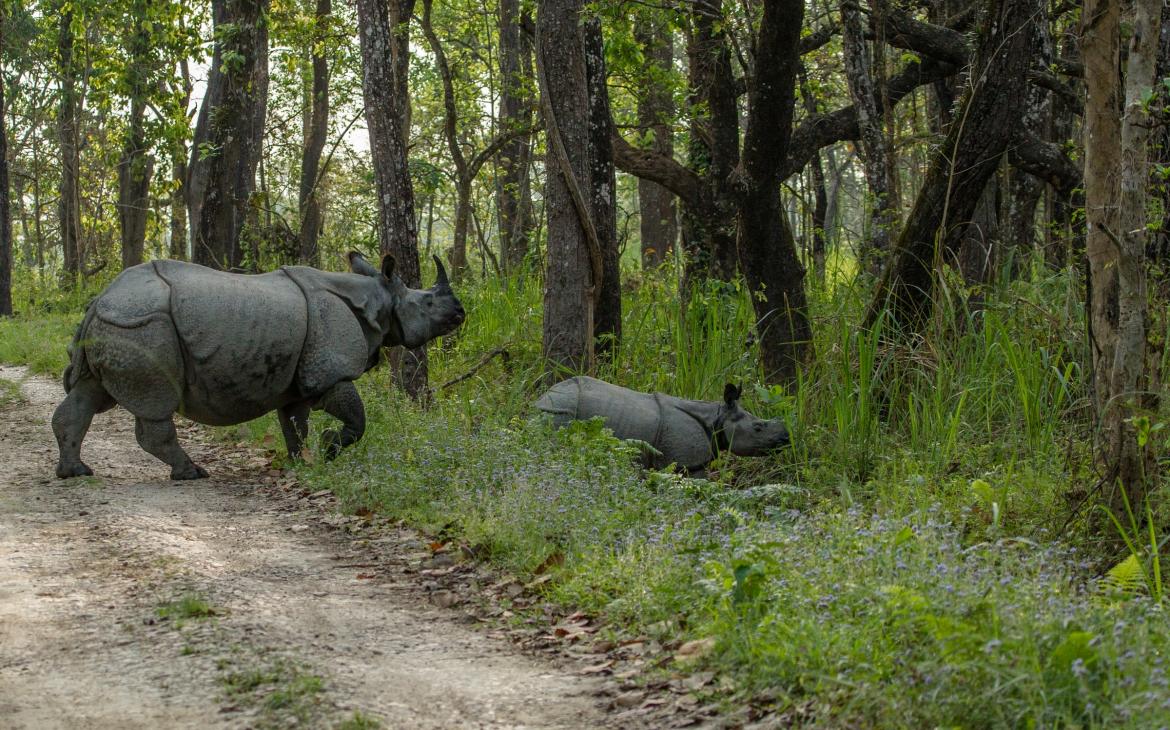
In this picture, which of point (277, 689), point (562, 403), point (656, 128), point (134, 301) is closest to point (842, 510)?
point (562, 403)

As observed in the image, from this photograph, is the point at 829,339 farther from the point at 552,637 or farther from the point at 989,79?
the point at 552,637

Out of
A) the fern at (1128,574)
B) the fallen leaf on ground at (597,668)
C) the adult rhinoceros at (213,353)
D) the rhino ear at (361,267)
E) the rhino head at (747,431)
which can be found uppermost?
the rhino ear at (361,267)

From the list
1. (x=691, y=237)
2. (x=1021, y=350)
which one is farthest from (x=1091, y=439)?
(x=691, y=237)

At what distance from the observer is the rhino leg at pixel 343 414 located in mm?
9562

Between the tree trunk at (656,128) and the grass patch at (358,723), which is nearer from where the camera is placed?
the grass patch at (358,723)

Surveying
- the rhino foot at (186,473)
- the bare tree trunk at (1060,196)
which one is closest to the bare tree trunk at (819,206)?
the bare tree trunk at (1060,196)

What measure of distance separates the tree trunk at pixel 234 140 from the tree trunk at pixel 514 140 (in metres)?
3.70

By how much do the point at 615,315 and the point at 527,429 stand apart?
Result: 11.3 feet

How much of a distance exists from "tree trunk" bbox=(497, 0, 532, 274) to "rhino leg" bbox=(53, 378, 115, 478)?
9421mm

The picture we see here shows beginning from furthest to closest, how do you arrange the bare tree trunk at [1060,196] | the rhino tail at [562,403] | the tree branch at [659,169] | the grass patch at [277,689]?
1. the tree branch at [659,169]
2. the bare tree trunk at [1060,196]
3. the rhino tail at [562,403]
4. the grass patch at [277,689]

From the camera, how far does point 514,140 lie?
19172 mm

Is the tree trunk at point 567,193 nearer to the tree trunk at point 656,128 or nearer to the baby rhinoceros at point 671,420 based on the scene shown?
the baby rhinoceros at point 671,420

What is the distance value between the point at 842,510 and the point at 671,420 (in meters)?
2.52

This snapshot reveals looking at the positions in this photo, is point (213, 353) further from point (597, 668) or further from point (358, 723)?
point (358, 723)
